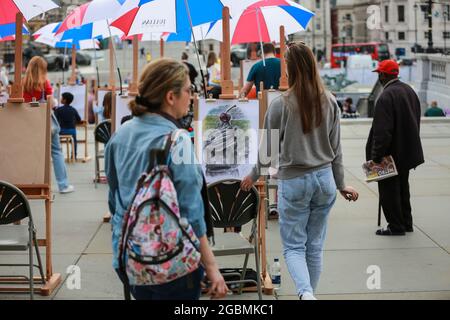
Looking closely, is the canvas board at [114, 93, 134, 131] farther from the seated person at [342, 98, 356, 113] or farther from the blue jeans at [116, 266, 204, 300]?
the seated person at [342, 98, 356, 113]

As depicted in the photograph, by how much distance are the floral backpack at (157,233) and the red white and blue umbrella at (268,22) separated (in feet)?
23.2

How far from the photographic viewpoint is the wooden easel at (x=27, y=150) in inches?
270

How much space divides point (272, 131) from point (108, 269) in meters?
2.62

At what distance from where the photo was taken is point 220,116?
6992mm

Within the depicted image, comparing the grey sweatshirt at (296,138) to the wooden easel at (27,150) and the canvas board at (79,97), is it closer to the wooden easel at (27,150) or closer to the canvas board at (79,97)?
the wooden easel at (27,150)

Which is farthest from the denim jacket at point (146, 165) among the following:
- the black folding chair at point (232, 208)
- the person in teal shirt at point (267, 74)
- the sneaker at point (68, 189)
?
the sneaker at point (68, 189)

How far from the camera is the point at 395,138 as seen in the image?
334 inches

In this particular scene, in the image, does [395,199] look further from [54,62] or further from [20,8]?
[54,62]

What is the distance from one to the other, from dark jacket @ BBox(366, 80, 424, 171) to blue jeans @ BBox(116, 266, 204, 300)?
4.85m

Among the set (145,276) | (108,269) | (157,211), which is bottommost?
(108,269)

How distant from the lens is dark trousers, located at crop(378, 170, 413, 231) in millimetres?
8578

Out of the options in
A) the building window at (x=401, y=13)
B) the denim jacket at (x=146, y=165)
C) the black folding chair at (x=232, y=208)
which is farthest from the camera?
the building window at (x=401, y=13)
